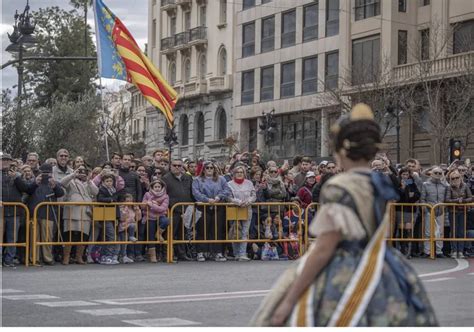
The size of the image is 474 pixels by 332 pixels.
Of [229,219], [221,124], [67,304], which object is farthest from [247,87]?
[67,304]

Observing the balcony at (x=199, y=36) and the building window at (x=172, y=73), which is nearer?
the balcony at (x=199, y=36)

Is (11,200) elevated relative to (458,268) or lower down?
elevated

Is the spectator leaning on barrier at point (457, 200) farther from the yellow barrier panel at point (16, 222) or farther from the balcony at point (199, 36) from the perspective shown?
the balcony at point (199, 36)

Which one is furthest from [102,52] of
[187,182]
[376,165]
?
[376,165]

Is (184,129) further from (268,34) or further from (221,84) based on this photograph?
(268,34)

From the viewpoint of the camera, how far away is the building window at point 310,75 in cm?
6003

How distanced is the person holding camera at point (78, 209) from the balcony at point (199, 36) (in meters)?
52.5

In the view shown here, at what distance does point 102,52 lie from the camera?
23641 millimetres

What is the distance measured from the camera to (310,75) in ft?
200

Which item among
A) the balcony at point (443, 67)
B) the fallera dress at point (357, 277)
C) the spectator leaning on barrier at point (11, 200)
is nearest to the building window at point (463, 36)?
the balcony at point (443, 67)

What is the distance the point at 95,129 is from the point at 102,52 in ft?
129

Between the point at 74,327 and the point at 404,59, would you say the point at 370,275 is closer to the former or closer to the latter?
the point at 74,327

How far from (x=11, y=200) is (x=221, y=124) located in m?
52.0

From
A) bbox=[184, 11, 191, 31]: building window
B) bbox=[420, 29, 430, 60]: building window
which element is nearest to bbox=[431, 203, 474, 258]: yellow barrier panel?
bbox=[420, 29, 430, 60]: building window
